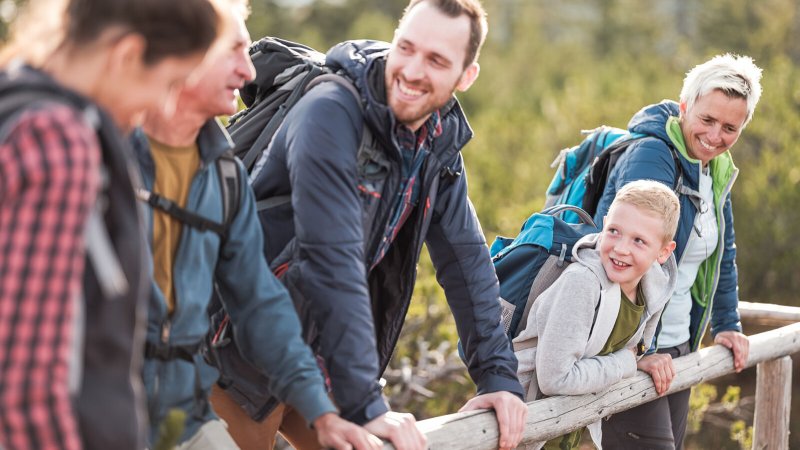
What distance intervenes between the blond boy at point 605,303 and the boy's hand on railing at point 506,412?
0.30 metres

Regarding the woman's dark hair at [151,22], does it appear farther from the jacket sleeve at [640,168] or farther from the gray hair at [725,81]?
the gray hair at [725,81]

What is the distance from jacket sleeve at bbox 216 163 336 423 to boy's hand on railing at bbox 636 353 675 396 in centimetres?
186

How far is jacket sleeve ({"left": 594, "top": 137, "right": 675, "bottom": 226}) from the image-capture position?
396 cm

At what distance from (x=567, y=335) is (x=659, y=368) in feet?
2.49

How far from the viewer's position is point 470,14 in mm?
2820

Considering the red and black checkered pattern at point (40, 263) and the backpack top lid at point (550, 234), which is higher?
the red and black checkered pattern at point (40, 263)

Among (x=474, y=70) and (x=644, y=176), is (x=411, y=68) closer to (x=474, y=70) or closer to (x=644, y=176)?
(x=474, y=70)

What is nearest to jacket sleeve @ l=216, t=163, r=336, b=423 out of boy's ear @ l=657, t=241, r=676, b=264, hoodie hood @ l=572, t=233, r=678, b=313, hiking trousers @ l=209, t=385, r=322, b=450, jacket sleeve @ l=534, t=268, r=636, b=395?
hiking trousers @ l=209, t=385, r=322, b=450

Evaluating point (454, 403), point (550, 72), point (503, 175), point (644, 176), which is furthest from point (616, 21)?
point (644, 176)

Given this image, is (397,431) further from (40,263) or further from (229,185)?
(40,263)

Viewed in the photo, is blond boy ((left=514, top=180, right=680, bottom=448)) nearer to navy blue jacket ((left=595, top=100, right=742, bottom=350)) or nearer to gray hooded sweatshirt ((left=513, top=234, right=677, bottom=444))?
gray hooded sweatshirt ((left=513, top=234, right=677, bottom=444))

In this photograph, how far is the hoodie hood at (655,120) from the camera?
13.4 feet

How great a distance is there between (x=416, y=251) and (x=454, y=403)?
3653mm

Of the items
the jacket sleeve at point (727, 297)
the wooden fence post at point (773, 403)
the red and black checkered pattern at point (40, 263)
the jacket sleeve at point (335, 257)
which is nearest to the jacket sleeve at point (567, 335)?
the jacket sleeve at point (335, 257)
